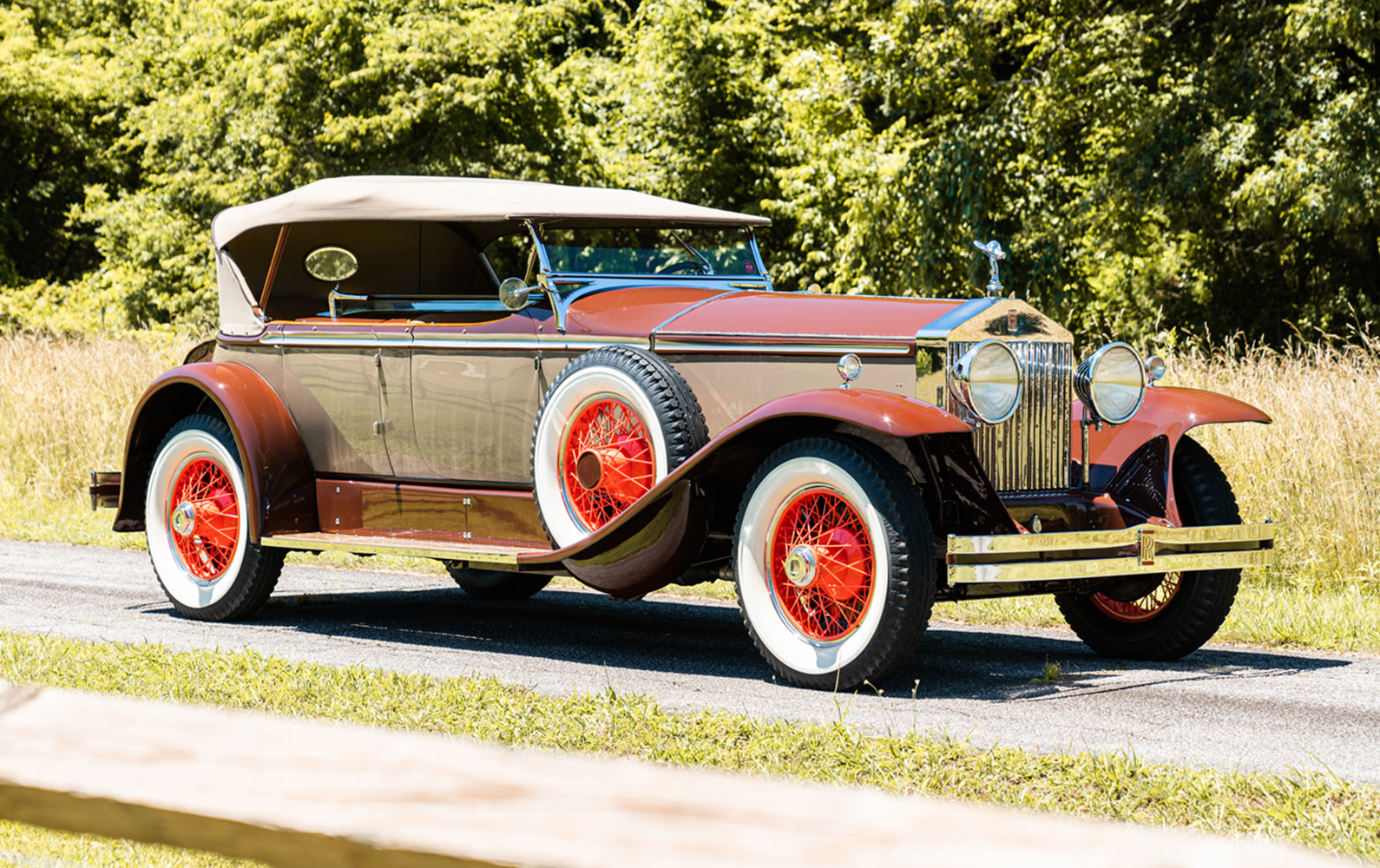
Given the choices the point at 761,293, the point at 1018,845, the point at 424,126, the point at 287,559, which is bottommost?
the point at 287,559

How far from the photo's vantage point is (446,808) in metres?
1.37

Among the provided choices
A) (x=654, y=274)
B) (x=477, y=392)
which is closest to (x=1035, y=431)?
(x=654, y=274)

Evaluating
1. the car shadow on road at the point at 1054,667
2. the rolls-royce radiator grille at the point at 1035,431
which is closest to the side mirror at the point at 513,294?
the rolls-royce radiator grille at the point at 1035,431

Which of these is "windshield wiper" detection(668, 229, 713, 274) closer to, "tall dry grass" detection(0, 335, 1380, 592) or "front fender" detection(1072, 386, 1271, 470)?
"front fender" detection(1072, 386, 1271, 470)

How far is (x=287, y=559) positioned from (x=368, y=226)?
3072 millimetres

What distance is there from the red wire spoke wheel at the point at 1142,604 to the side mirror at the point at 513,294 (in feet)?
9.56

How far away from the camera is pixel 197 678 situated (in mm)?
5336

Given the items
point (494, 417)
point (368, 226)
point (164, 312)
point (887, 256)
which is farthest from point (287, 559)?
point (164, 312)

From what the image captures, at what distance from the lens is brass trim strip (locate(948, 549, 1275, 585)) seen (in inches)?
204

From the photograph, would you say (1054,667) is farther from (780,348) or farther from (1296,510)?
(1296,510)

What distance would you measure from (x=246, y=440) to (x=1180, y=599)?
4.40m

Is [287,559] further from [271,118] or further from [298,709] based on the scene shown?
[271,118]

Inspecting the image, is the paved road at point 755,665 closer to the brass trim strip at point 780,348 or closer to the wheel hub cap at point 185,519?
the wheel hub cap at point 185,519

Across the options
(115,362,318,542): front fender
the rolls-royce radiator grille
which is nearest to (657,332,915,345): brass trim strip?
the rolls-royce radiator grille
